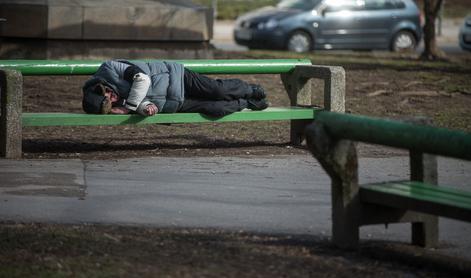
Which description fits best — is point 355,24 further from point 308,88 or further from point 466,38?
point 308,88

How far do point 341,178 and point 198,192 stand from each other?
220cm

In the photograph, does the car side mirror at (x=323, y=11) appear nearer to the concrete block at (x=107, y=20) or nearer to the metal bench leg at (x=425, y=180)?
the concrete block at (x=107, y=20)

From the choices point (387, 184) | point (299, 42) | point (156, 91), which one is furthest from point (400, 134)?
point (299, 42)

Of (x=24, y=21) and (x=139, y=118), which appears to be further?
(x=24, y=21)

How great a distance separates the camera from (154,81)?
31.7ft

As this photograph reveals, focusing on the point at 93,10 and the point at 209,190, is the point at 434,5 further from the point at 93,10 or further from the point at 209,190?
the point at 209,190

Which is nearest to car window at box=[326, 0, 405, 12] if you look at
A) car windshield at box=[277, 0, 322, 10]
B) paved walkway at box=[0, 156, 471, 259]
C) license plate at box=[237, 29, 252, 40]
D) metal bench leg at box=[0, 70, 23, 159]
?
car windshield at box=[277, 0, 322, 10]

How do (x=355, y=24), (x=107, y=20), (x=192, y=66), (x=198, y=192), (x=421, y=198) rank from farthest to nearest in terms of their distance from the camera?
(x=355, y=24) → (x=107, y=20) → (x=192, y=66) → (x=198, y=192) → (x=421, y=198)

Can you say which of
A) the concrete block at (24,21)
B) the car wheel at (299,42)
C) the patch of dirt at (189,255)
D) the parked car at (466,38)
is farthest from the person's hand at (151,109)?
the parked car at (466,38)

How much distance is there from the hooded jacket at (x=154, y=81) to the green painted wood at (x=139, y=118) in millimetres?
112

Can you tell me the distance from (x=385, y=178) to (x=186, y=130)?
10.3 ft

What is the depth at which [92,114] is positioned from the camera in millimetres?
9602

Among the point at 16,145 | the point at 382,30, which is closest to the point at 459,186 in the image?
the point at 16,145

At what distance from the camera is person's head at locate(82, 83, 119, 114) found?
31.4 ft
